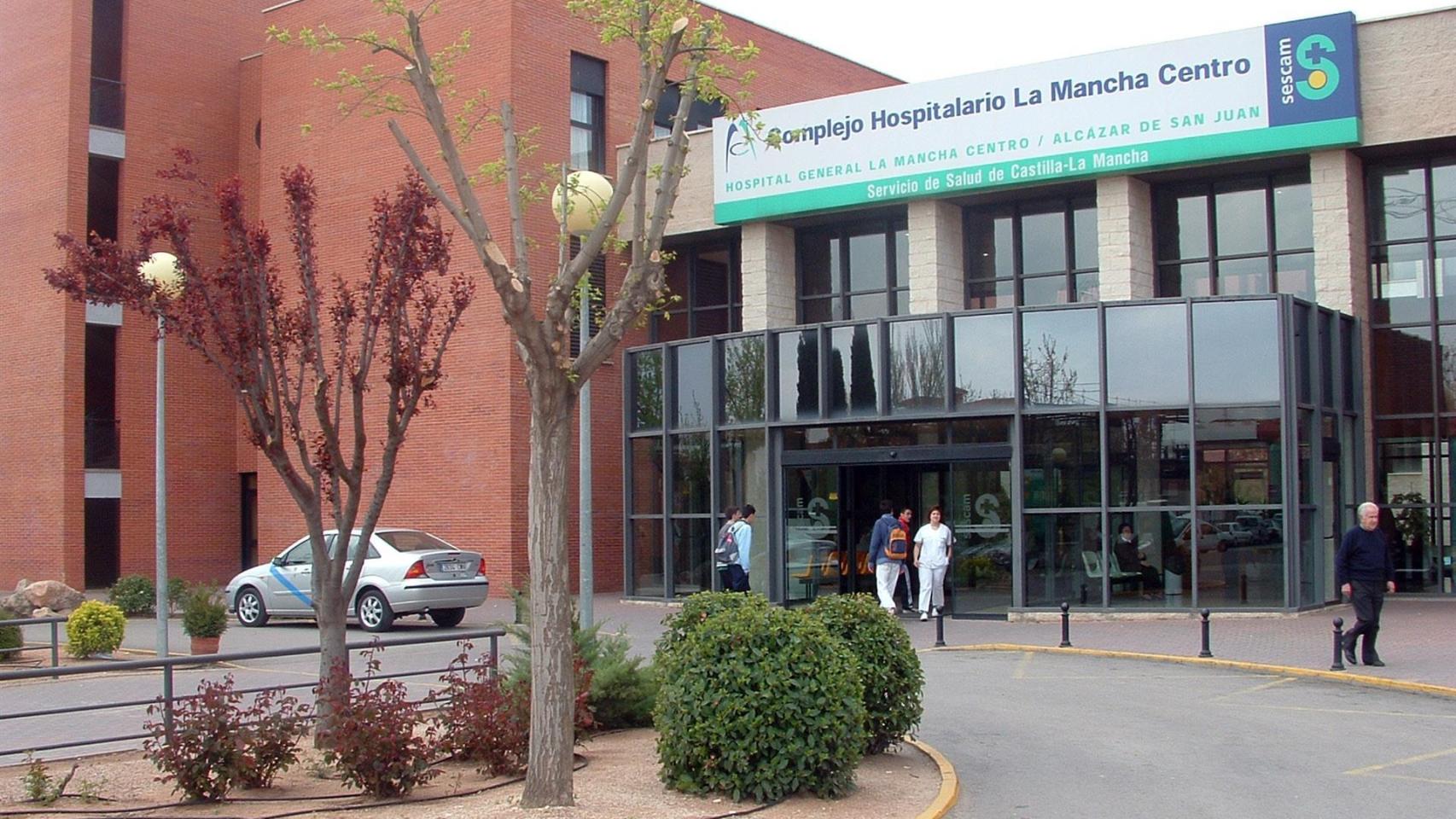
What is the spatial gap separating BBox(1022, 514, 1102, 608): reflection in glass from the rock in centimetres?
1687

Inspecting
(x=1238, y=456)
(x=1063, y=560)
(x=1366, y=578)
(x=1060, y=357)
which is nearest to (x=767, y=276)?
(x=1060, y=357)

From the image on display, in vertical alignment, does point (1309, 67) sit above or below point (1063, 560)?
above

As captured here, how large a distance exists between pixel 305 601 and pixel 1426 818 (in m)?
17.3

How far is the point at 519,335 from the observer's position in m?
8.29

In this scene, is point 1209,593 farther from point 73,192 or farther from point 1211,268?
point 73,192

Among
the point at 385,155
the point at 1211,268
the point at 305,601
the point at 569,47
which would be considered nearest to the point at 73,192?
the point at 385,155

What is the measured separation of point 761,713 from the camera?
28.2 feet

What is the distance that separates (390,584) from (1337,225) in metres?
15.5

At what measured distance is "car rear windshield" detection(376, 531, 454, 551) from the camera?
21.6 meters

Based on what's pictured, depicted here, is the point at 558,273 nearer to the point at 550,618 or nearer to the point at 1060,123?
A: the point at 550,618

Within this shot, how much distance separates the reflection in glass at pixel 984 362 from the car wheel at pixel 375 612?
29.8 ft

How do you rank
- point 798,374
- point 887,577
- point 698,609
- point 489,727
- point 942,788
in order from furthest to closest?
point 798,374 → point 887,577 → point 698,609 → point 489,727 → point 942,788

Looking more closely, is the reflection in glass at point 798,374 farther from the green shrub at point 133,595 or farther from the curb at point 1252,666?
the green shrub at point 133,595

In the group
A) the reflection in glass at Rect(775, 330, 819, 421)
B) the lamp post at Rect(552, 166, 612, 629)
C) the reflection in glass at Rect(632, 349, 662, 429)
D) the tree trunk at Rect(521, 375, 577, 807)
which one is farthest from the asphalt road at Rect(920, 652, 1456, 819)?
the reflection in glass at Rect(632, 349, 662, 429)
